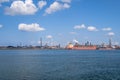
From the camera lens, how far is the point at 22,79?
42.2m

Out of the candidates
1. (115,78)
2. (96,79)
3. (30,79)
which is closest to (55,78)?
(30,79)

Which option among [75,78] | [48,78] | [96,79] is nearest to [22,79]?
[48,78]

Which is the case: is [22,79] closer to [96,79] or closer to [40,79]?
[40,79]

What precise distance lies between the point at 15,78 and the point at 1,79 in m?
2.41

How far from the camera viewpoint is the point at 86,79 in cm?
4219

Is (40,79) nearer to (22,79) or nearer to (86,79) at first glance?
(22,79)

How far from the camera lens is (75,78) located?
43344 millimetres

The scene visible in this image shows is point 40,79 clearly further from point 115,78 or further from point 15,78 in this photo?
point 115,78

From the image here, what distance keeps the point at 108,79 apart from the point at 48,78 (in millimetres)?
Answer: 10229

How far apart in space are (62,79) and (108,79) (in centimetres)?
776

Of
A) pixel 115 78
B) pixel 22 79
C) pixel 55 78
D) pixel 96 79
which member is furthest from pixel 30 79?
pixel 115 78

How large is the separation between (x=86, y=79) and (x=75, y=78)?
212 centimetres

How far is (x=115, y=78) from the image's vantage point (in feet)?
142

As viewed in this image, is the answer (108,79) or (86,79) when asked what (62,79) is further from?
(108,79)
